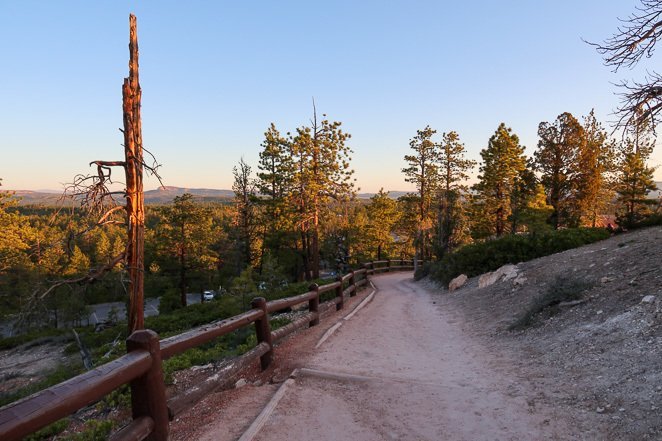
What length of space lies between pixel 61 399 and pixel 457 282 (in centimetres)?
1534

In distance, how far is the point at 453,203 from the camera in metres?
29.2

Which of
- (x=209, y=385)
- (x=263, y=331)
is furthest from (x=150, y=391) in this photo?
(x=263, y=331)

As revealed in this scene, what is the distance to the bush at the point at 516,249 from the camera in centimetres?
1518

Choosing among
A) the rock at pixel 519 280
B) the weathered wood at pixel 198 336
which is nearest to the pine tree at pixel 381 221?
the rock at pixel 519 280

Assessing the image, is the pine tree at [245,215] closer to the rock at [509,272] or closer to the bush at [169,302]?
the bush at [169,302]

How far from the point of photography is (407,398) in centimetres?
456

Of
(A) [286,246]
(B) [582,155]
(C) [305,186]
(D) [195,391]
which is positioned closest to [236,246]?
(A) [286,246]

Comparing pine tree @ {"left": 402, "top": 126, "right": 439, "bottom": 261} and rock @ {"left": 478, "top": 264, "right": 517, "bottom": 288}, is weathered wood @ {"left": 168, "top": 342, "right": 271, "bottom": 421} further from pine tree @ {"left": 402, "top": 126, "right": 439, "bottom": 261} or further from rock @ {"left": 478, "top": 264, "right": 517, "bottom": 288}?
pine tree @ {"left": 402, "top": 126, "right": 439, "bottom": 261}

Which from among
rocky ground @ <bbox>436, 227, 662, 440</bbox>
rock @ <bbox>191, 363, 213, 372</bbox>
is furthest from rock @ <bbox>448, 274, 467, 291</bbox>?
rock @ <bbox>191, 363, 213, 372</bbox>

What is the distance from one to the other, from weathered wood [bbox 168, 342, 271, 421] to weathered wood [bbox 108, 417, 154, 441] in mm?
490

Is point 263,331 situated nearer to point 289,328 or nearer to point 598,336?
point 289,328

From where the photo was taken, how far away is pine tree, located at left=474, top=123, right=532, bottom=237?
104ft

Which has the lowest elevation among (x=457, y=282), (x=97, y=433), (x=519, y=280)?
(x=457, y=282)

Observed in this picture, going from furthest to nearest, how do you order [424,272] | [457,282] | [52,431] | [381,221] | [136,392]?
[381,221] < [424,272] < [457,282] < [52,431] < [136,392]
